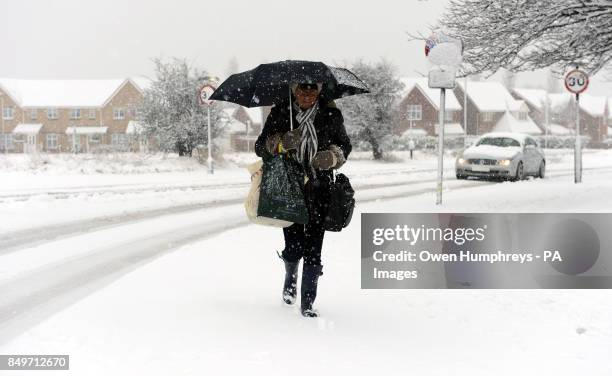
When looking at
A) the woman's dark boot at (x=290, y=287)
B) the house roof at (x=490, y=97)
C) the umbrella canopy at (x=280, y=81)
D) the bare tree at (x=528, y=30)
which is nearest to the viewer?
the umbrella canopy at (x=280, y=81)

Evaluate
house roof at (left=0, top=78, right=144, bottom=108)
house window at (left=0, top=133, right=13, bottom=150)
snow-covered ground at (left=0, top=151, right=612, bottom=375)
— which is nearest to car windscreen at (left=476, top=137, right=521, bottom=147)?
snow-covered ground at (left=0, top=151, right=612, bottom=375)

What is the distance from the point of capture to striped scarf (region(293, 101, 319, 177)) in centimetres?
464

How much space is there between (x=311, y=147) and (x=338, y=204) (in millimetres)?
472

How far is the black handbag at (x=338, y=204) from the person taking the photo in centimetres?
462

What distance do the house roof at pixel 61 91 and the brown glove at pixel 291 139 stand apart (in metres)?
60.7

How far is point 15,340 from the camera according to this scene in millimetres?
4312

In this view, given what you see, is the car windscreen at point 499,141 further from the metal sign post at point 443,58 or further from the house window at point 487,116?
the house window at point 487,116

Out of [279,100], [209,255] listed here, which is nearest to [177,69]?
[209,255]

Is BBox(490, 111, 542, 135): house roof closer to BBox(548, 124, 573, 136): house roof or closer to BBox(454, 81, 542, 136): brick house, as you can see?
BBox(454, 81, 542, 136): brick house

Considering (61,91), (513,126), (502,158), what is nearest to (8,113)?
(61,91)

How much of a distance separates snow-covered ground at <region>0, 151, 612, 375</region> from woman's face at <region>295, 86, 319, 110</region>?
166cm

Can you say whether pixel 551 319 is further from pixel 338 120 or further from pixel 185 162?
pixel 185 162

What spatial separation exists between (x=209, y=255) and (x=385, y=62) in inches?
1273

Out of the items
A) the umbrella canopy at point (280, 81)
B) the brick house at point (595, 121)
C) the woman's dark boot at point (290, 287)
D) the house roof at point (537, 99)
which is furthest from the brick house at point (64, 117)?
the woman's dark boot at point (290, 287)
